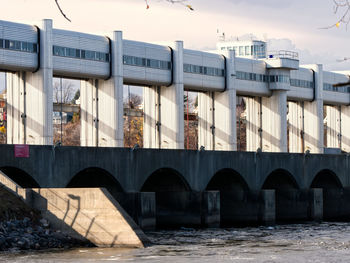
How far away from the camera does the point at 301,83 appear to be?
106 meters

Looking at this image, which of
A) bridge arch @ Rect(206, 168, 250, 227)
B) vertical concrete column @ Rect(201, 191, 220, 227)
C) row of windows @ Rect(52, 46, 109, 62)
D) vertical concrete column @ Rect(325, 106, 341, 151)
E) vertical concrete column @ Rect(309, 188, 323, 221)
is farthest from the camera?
vertical concrete column @ Rect(325, 106, 341, 151)

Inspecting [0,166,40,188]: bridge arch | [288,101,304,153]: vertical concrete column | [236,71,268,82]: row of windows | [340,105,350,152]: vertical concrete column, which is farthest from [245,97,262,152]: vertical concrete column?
[0,166,40,188]: bridge arch

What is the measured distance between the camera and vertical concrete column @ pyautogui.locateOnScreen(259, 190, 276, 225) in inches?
2719

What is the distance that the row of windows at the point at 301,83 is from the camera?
104 metres

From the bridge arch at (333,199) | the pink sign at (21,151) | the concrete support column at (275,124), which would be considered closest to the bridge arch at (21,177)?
the pink sign at (21,151)

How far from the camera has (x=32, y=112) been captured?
2879 inches

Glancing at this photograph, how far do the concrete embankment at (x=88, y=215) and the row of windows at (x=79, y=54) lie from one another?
3118 cm

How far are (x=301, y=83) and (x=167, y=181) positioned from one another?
4459 cm

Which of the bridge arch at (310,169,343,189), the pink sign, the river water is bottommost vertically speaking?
the river water

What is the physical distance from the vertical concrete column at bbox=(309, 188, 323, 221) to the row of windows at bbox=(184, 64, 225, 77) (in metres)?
19.9

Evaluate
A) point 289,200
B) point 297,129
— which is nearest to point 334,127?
point 297,129

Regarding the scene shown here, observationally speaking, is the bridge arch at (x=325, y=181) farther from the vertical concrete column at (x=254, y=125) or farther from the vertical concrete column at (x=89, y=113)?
the vertical concrete column at (x=89, y=113)

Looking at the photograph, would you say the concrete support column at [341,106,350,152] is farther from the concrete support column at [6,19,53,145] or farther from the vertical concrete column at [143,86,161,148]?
the concrete support column at [6,19,53,145]

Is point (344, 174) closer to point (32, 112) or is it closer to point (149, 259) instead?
point (32, 112)
